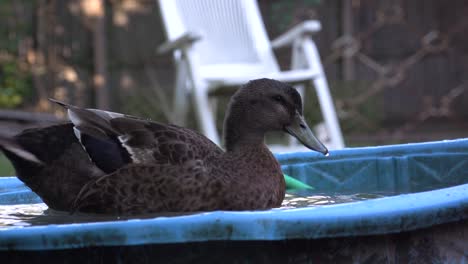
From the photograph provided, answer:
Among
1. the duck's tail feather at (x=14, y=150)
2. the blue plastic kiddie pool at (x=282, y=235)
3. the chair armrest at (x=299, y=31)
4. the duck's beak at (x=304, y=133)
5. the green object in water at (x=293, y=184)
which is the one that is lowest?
the green object in water at (x=293, y=184)

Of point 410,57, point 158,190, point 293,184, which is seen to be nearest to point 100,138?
point 158,190

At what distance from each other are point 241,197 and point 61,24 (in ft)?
20.1

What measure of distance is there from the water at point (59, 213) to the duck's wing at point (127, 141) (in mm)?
128

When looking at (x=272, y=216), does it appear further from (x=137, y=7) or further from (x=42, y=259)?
(x=137, y=7)

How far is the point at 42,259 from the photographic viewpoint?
1390mm

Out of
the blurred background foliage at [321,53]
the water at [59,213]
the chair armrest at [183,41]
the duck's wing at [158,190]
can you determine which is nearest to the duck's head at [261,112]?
the water at [59,213]

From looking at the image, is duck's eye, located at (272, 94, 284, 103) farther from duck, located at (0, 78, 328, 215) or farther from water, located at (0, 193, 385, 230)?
water, located at (0, 193, 385, 230)

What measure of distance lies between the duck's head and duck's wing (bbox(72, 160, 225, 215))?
0.27 meters

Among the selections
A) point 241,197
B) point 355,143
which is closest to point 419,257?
point 241,197

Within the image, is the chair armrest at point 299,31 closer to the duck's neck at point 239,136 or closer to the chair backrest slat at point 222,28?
the chair backrest slat at point 222,28

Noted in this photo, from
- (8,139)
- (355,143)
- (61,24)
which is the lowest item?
(355,143)

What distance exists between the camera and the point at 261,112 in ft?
7.16

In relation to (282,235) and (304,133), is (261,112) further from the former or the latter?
(282,235)

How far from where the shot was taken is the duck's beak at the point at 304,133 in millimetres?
2201
